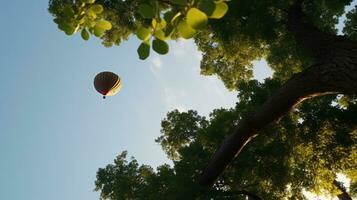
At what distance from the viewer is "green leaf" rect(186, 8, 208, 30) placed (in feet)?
5.39

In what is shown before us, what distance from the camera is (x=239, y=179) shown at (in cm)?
1424

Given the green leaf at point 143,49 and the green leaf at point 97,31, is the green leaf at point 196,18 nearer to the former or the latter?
the green leaf at point 143,49

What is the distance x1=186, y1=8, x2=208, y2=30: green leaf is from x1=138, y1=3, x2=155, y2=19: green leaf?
0.59 ft

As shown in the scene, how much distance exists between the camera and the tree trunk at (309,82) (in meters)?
8.09

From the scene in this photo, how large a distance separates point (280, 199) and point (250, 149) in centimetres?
210

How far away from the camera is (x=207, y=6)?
1.67m

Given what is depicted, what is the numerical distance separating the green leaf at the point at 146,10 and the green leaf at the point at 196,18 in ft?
0.59

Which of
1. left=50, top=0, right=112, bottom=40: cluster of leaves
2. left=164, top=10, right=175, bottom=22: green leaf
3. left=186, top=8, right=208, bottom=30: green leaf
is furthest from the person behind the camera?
left=50, top=0, right=112, bottom=40: cluster of leaves

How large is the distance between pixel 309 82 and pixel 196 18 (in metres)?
7.49

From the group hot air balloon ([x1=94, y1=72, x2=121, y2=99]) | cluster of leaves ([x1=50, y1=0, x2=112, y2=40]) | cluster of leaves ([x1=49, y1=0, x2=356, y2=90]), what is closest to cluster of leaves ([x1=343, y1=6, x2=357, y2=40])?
cluster of leaves ([x1=49, y1=0, x2=356, y2=90])

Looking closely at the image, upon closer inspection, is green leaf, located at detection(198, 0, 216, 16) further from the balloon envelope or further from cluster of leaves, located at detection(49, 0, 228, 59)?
the balloon envelope

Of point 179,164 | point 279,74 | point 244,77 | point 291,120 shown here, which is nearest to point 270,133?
point 291,120

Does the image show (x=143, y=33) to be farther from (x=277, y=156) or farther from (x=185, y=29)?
(x=277, y=156)

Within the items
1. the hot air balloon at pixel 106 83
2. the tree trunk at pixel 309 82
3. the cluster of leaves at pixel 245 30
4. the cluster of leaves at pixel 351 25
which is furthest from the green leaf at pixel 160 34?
the cluster of leaves at pixel 351 25
